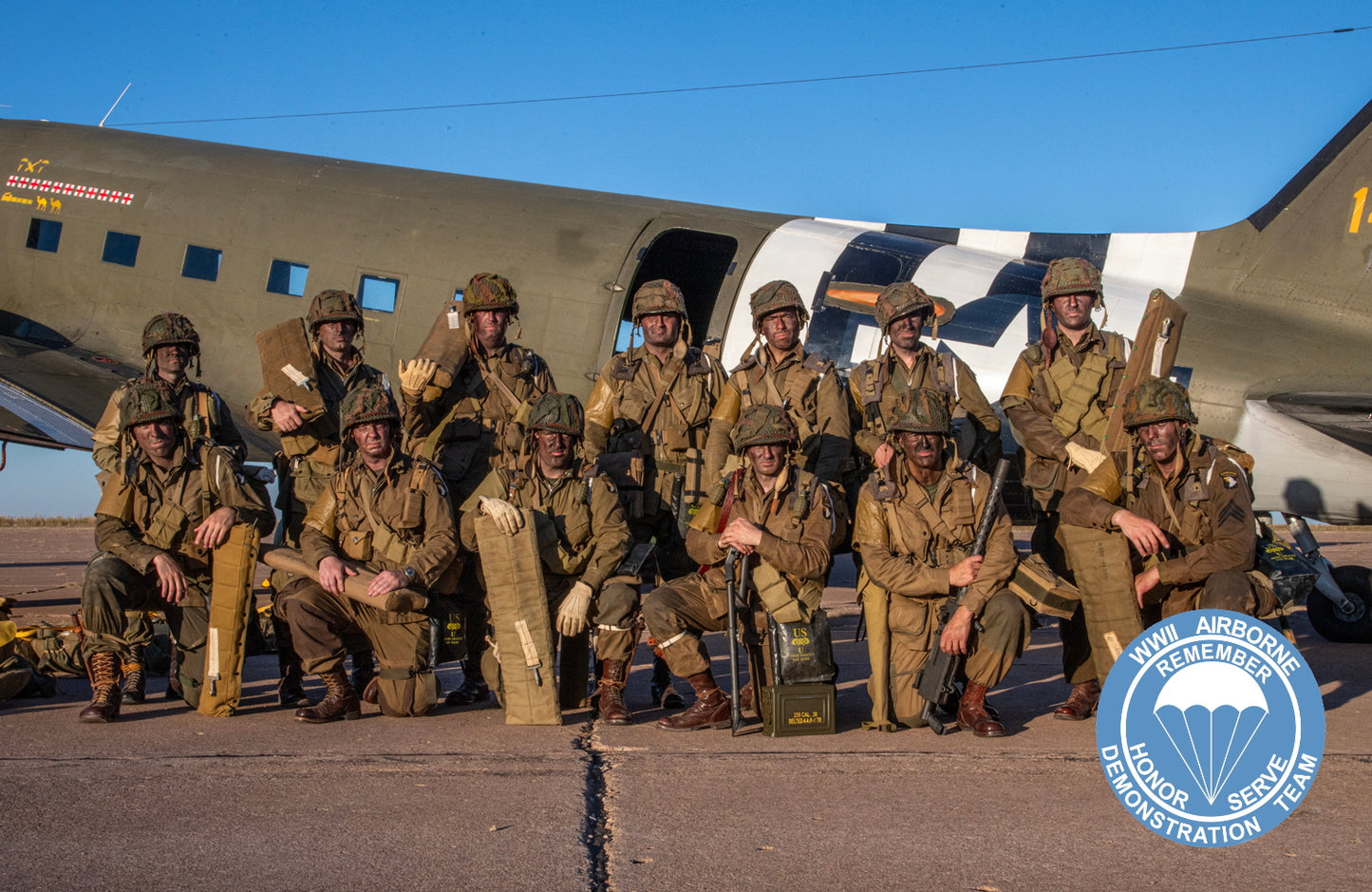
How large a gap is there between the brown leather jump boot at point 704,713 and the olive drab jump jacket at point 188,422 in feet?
9.97

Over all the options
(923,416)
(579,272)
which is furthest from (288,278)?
(923,416)

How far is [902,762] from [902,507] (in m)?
1.53

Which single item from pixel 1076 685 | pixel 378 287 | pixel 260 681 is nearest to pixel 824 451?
pixel 1076 685

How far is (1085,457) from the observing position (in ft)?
22.2

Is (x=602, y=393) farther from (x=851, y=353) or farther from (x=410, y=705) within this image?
(x=851, y=353)

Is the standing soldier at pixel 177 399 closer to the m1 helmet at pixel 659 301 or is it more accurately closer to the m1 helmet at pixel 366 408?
the m1 helmet at pixel 366 408

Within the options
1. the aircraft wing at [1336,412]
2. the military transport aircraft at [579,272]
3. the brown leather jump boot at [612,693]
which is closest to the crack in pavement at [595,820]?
the brown leather jump boot at [612,693]

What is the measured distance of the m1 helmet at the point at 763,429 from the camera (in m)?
6.37

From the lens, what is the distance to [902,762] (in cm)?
541

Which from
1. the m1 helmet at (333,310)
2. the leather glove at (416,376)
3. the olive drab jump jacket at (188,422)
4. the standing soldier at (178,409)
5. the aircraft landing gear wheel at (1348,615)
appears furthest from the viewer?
the aircraft landing gear wheel at (1348,615)

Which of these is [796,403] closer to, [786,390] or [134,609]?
[786,390]

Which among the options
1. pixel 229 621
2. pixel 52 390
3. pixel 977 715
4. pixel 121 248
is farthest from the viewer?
pixel 121 248

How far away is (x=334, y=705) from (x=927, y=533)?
3.32m

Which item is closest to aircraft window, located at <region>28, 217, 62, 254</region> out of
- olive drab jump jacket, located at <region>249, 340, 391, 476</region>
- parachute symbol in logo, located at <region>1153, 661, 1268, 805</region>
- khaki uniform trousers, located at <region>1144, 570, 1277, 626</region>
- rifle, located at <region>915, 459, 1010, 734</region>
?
olive drab jump jacket, located at <region>249, 340, 391, 476</region>
